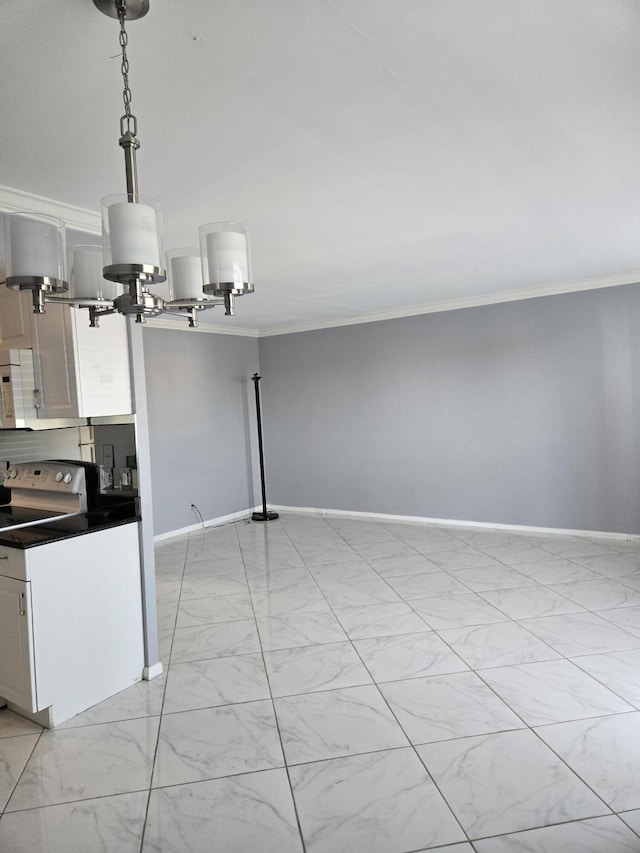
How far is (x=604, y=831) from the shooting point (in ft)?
5.84

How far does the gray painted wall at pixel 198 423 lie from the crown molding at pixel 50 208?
2954 mm

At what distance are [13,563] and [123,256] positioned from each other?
6.09 ft

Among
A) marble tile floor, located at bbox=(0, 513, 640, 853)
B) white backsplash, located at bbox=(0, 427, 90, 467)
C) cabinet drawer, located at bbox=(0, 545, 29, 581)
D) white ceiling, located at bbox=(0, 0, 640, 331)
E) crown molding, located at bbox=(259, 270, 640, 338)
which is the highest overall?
crown molding, located at bbox=(259, 270, 640, 338)

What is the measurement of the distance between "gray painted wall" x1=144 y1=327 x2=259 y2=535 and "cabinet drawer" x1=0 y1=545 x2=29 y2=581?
10.6 ft

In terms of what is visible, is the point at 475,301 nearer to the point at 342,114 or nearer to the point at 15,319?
the point at 342,114

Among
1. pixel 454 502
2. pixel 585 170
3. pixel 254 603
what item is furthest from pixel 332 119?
pixel 454 502

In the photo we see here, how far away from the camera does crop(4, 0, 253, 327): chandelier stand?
124 cm

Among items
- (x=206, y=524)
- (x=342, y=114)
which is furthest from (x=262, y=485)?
(x=342, y=114)

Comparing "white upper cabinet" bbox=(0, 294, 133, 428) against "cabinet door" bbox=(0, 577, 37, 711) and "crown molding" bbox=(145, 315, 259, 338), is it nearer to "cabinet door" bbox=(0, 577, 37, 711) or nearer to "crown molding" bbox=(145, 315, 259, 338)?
"cabinet door" bbox=(0, 577, 37, 711)

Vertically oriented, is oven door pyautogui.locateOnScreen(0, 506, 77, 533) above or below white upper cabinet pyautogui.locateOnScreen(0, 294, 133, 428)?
below

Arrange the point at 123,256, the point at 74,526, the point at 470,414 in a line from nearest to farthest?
the point at 123,256 → the point at 74,526 → the point at 470,414

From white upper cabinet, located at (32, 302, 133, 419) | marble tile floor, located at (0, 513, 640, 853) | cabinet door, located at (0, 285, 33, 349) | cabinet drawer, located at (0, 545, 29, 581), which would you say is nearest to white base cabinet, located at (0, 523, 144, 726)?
cabinet drawer, located at (0, 545, 29, 581)

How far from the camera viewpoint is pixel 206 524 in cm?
638

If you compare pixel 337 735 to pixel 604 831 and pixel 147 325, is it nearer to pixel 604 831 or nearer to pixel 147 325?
pixel 604 831
